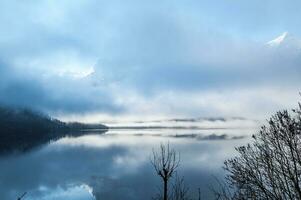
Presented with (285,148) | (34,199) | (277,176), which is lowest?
(34,199)

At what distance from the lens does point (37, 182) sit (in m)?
67.4

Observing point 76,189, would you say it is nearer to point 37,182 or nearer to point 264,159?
point 37,182

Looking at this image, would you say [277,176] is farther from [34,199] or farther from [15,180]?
[15,180]

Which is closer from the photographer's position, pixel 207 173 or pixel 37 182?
pixel 207 173

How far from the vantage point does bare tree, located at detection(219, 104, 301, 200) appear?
466 inches

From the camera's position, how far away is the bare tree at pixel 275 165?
11828 mm

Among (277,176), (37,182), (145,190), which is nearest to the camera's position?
(277,176)

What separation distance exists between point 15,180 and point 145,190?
101 feet

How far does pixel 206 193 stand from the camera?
40562 millimetres

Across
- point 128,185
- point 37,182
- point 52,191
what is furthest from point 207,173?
point 37,182

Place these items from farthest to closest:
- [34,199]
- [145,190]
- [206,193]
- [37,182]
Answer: [37,182] → [34,199] → [145,190] → [206,193]

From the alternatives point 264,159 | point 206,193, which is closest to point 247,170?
point 264,159

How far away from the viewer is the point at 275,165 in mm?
13102

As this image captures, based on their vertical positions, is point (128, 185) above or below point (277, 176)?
below
